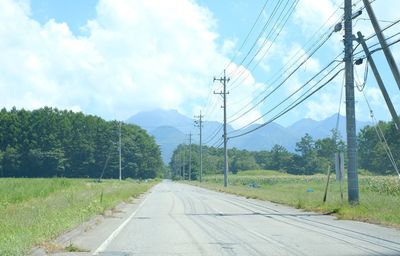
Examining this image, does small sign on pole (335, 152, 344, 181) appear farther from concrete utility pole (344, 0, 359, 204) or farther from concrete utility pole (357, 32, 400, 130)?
concrete utility pole (357, 32, 400, 130)

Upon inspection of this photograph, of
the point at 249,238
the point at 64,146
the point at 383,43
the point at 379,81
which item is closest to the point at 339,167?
the point at 379,81

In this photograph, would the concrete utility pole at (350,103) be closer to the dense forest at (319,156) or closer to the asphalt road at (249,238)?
the asphalt road at (249,238)

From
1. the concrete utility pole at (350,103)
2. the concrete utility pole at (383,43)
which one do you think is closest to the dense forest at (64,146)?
the concrete utility pole at (350,103)

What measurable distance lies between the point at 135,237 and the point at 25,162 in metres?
115

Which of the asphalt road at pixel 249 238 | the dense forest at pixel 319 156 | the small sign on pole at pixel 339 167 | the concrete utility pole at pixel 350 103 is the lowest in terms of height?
the asphalt road at pixel 249 238

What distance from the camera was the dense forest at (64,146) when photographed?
4825 inches

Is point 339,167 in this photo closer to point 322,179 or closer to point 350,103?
point 350,103

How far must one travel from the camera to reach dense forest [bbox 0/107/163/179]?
123 m

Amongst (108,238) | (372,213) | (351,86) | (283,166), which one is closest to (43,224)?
(108,238)

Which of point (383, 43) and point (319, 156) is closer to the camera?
point (383, 43)

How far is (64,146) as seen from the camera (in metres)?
135

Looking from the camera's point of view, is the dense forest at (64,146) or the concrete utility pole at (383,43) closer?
the concrete utility pole at (383,43)

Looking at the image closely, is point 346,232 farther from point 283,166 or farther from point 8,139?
point 283,166

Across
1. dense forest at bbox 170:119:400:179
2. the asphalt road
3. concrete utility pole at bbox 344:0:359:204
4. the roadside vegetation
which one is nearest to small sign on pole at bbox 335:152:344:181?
concrete utility pole at bbox 344:0:359:204
